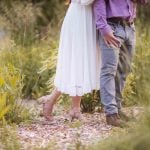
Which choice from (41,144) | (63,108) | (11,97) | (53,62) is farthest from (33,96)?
(41,144)

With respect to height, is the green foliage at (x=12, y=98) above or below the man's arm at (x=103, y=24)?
below

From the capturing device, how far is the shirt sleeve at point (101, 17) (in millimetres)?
6075

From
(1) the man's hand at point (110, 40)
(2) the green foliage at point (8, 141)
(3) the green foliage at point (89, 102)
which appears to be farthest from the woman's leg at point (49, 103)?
(2) the green foliage at point (8, 141)

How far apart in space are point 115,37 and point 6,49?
2587 millimetres

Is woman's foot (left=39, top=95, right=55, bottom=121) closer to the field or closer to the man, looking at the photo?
the field

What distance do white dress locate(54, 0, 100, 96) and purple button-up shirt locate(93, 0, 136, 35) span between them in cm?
19

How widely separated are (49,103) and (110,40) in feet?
3.13

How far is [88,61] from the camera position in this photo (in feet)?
21.0

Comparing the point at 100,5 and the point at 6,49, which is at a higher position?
the point at 100,5

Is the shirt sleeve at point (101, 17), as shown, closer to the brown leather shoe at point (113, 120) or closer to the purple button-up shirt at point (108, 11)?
the purple button-up shirt at point (108, 11)

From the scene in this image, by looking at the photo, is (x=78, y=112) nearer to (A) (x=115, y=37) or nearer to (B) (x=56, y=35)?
(A) (x=115, y=37)

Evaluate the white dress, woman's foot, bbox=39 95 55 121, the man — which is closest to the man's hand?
the man

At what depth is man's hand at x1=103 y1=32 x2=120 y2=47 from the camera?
609 centimetres

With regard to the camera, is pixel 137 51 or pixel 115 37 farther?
pixel 137 51
